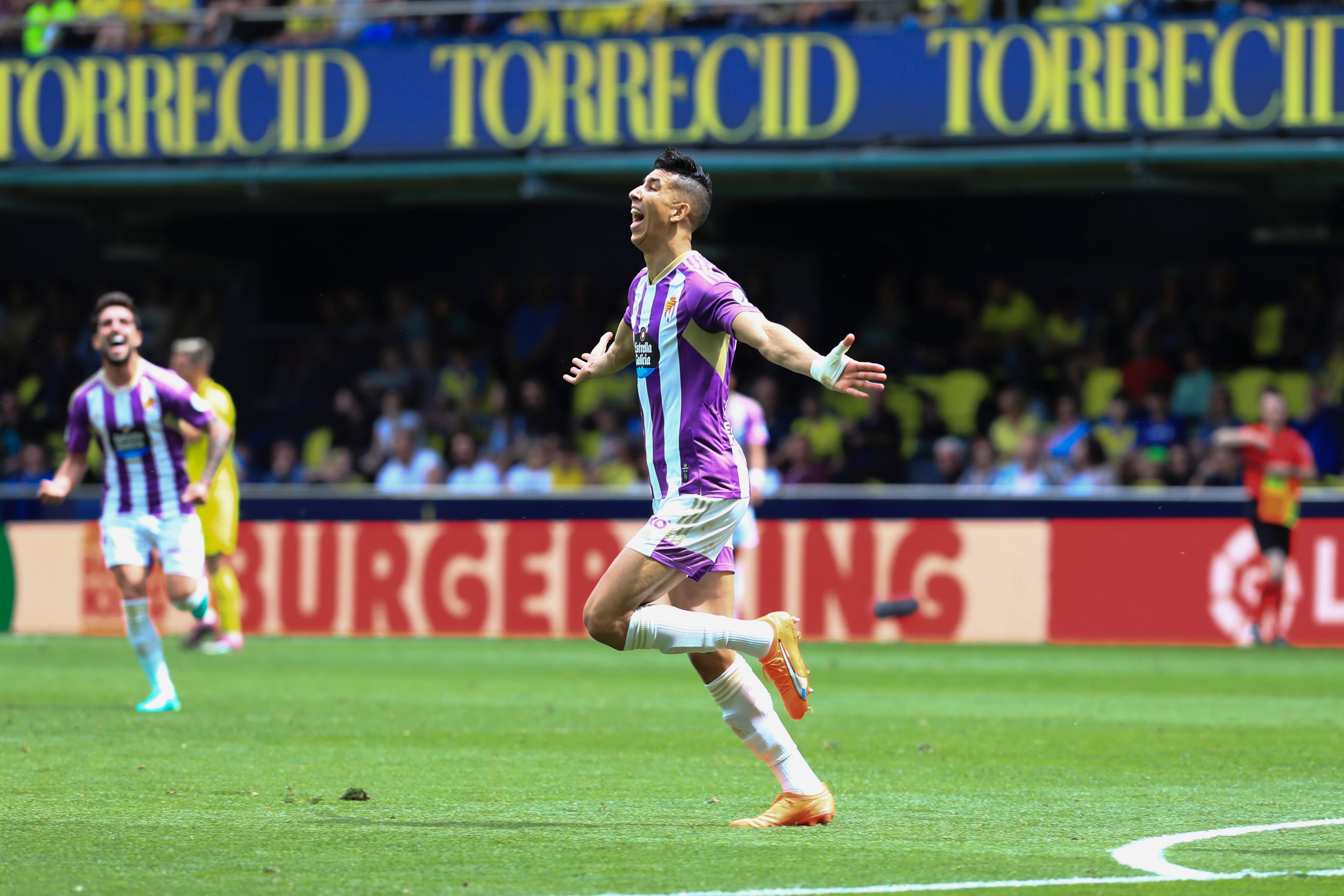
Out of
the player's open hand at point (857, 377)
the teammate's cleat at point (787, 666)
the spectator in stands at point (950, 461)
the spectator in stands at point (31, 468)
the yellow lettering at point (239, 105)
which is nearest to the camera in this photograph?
the player's open hand at point (857, 377)

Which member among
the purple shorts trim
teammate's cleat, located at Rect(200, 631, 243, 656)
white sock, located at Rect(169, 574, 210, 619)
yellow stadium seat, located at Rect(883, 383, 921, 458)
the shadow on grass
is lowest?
teammate's cleat, located at Rect(200, 631, 243, 656)

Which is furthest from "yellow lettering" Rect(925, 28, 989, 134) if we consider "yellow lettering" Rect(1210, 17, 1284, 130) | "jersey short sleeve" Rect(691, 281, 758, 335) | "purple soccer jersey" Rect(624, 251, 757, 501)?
"jersey short sleeve" Rect(691, 281, 758, 335)

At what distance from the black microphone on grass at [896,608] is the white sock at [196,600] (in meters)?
6.03

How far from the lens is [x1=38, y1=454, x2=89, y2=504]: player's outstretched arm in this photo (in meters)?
10.8

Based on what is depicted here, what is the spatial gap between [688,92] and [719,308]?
14660 millimetres

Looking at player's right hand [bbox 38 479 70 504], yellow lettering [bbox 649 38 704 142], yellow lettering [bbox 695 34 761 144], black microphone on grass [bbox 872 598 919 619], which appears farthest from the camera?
yellow lettering [bbox 649 38 704 142]

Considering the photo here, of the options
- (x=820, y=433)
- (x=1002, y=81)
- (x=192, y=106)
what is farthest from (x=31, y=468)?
(x=1002, y=81)

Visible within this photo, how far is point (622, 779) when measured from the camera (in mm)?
8219

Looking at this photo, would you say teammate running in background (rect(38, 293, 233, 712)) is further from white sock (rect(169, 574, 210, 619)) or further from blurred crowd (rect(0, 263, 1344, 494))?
blurred crowd (rect(0, 263, 1344, 494))

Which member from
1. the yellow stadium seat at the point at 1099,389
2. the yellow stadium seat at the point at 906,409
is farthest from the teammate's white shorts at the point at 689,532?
the yellow stadium seat at the point at 906,409

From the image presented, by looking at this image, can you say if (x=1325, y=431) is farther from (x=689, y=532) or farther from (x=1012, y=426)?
(x=689, y=532)

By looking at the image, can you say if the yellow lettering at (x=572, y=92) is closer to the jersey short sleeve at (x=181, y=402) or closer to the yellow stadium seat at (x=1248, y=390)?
the yellow stadium seat at (x=1248, y=390)

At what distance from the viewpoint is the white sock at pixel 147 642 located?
10.9 metres

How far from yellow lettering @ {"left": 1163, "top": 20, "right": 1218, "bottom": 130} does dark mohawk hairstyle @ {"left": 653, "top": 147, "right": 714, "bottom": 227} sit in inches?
526
